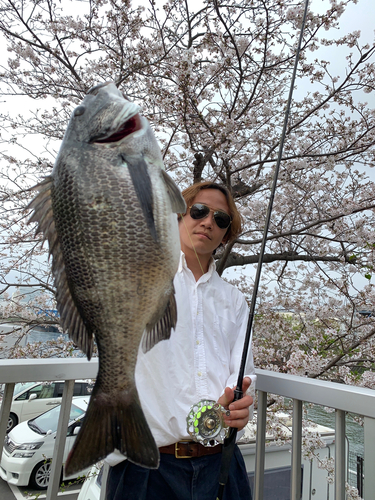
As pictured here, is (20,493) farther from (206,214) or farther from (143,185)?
(143,185)

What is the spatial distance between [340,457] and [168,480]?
88cm

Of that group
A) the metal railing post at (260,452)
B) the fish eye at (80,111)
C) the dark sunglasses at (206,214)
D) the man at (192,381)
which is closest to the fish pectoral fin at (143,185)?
the fish eye at (80,111)

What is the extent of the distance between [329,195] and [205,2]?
12.6ft

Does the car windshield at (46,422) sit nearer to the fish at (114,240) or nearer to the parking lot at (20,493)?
the parking lot at (20,493)

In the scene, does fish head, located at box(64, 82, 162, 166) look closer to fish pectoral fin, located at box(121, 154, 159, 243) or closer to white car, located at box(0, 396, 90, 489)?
fish pectoral fin, located at box(121, 154, 159, 243)

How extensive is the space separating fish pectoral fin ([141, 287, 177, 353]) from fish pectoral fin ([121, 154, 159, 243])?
0.77 feet

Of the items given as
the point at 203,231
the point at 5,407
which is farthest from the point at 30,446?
the point at 203,231

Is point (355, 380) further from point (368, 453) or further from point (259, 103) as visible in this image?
point (259, 103)

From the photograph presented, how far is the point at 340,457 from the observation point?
1607mm

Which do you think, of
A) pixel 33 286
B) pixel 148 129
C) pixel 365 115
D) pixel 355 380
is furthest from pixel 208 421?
pixel 365 115

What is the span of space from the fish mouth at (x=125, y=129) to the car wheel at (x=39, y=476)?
8.00 m

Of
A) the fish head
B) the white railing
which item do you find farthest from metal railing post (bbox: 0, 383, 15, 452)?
the fish head

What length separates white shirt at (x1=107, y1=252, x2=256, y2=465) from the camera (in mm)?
1342

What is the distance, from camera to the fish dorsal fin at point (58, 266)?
99 centimetres
